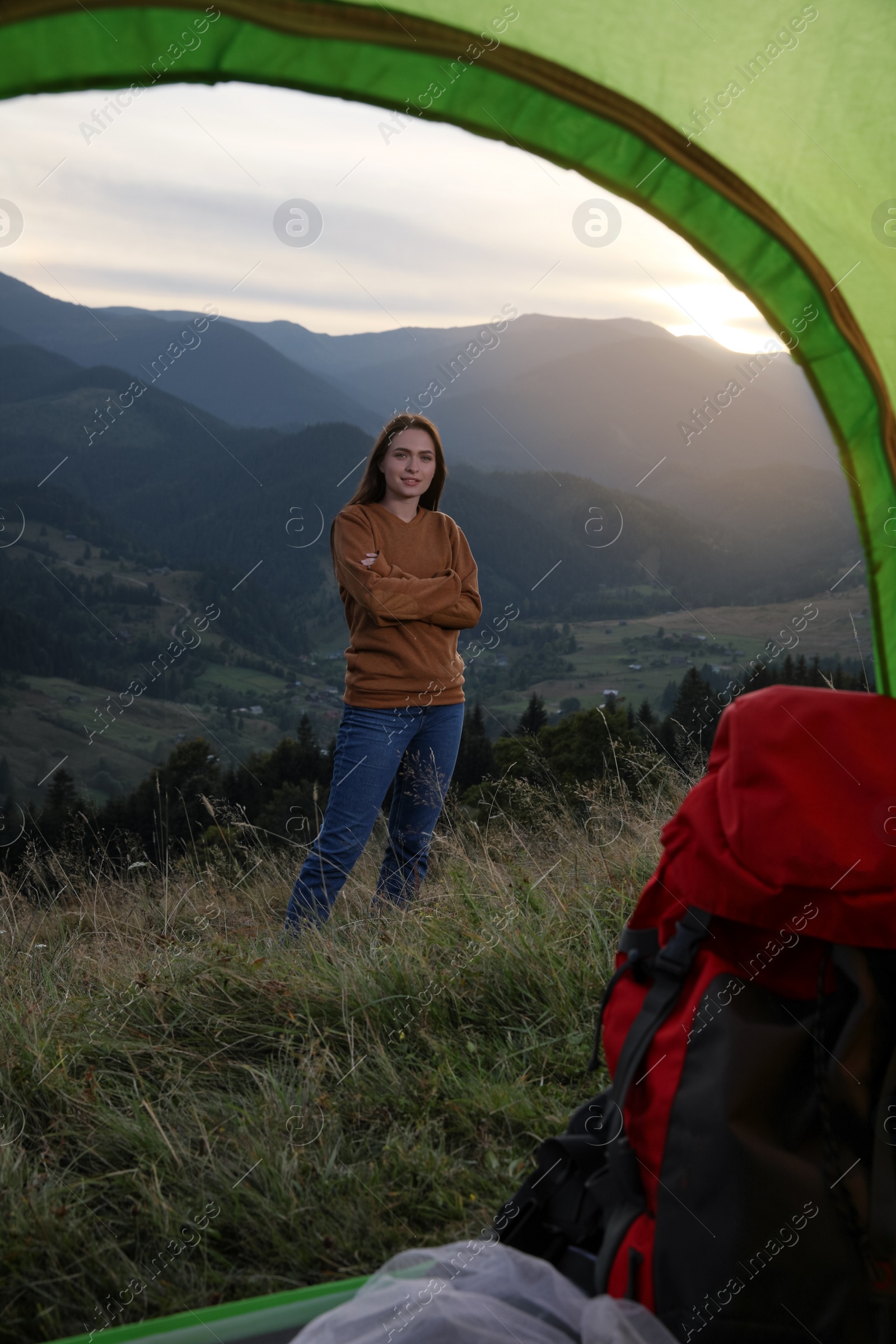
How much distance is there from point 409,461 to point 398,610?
0.59 m

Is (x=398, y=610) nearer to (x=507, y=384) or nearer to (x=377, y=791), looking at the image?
(x=377, y=791)

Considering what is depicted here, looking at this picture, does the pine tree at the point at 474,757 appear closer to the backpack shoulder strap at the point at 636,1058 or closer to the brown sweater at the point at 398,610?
the brown sweater at the point at 398,610

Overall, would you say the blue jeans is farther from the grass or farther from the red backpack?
the red backpack

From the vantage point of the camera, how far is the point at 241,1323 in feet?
4.68

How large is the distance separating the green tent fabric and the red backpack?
1.79ft

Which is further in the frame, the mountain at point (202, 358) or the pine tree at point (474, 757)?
the mountain at point (202, 358)

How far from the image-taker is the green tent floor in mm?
1396

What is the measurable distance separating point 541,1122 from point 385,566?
193cm

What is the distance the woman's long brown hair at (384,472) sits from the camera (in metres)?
3.15

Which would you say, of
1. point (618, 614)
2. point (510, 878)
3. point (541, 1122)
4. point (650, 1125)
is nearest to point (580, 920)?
point (510, 878)

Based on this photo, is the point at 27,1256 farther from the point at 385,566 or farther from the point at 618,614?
the point at 618,614

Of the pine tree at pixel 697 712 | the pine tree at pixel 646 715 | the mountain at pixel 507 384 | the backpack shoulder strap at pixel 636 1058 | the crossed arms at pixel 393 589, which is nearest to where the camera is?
the backpack shoulder strap at pixel 636 1058

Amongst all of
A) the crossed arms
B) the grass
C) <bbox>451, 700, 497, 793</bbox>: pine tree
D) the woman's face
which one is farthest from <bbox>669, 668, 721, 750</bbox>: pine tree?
<bbox>451, 700, 497, 793</bbox>: pine tree

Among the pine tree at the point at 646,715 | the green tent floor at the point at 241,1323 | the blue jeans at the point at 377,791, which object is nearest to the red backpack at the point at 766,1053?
the green tent floor at the point at 241,1323
